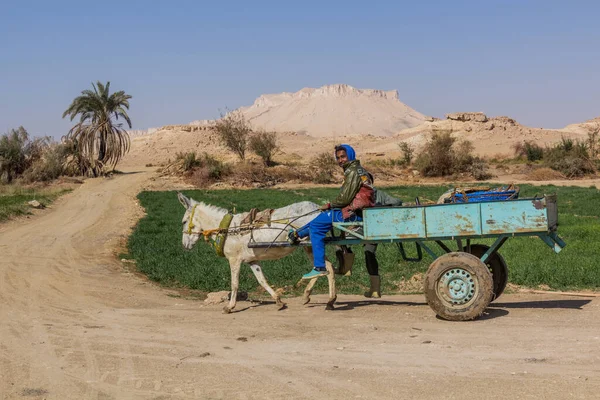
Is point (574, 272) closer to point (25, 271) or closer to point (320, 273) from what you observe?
point (320, 273)

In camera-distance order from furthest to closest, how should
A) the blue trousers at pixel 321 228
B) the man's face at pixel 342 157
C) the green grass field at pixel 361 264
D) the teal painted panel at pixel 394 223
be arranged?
the green grass field at pixel 361 264
the blue trousers at pixel 321 228
the man's face at pixel 342 157
the teal painted panel at pixel 394 223

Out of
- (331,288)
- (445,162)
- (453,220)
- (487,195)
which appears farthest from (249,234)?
(445,162)

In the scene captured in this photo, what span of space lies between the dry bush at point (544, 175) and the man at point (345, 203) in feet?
147

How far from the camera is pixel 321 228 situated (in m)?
9.62

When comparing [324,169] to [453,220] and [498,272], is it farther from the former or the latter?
[453,220]

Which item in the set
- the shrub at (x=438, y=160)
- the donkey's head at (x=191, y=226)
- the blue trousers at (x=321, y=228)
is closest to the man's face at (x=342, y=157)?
the blue trousers at (x=321, y=228)

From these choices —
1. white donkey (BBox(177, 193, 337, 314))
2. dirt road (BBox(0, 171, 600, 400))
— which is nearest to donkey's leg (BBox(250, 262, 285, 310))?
white donkey (BBox(177, 193, 337, 314))

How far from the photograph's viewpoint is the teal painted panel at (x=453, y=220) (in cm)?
855

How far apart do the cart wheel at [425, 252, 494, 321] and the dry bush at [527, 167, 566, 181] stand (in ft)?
148

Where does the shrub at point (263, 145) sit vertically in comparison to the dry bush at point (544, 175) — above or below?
above

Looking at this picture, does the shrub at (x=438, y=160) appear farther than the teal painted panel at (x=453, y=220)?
Yes

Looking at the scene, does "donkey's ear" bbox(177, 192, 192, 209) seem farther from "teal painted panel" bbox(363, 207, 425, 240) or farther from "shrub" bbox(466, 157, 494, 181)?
"shrub" bbox(466, 157, 494, 181)

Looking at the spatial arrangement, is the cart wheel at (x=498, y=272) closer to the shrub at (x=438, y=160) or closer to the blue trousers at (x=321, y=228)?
the blue trousers at (x=321, y=228)

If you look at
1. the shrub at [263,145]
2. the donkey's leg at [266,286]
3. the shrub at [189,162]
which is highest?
the shrub at [263,145]
